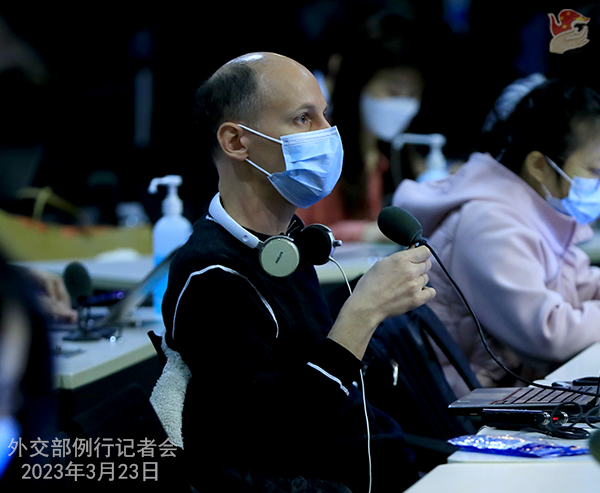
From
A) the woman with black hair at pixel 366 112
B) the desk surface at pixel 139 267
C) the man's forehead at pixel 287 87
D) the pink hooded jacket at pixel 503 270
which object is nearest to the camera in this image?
Result: the man's forehead at pixel 287 87

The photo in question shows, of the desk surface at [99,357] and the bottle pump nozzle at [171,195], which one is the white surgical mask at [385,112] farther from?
the desk surface at [99,357]

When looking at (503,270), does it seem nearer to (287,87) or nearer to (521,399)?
(521,399)

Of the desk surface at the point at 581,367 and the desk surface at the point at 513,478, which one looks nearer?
the desk surface at the point at 513,478

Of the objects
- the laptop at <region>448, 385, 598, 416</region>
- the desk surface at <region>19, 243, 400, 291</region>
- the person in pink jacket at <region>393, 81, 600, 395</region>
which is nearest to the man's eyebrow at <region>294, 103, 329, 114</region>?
the laptop at <region>448, 385, 598, 416</region>

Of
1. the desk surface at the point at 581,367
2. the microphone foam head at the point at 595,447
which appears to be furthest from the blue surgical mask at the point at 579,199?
the microphone foam head at the point at 595,447

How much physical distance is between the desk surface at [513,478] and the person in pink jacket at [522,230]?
0.73 meters

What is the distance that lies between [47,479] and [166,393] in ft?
0.75

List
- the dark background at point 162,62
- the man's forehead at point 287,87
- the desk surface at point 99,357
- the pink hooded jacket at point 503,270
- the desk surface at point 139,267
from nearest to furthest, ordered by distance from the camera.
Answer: the man's forehead at point 287,87, the desk surface at point 99,357, the pink hooded jacket at point 503,270, the desk surface at point 139,267, the dark background at point 162,62

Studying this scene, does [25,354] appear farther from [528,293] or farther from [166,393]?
[528,293]

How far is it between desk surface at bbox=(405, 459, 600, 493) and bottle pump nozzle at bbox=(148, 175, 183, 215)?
1.07m

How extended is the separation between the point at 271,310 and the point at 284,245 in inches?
4.2

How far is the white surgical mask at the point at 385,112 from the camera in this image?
9.89 feet

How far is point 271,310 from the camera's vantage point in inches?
45.1

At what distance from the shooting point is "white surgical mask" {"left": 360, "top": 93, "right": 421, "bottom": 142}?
3.02 m
